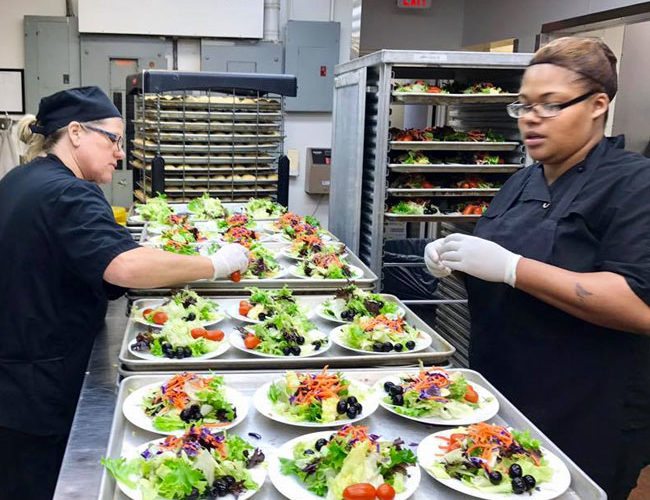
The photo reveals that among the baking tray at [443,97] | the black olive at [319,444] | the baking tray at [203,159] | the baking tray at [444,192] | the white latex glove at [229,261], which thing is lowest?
the black olive at [319,444]

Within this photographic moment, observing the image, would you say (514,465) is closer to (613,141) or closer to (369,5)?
(613,141)

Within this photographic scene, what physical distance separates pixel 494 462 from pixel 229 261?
139 centimetres

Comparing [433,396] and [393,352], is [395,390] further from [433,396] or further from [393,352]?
[393,352]

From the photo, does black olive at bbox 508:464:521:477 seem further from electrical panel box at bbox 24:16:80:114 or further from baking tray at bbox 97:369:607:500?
electrical panel box at bbox 24:16:80:114

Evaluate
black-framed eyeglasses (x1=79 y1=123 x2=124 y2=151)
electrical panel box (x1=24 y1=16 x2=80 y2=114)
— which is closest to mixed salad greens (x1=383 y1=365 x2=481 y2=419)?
black-framed eyeglasses (x1=79 y1=123 x2=124 y2=151)

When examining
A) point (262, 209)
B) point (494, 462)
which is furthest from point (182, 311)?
point (262, 209)

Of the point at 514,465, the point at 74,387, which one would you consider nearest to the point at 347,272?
the point at 74,387

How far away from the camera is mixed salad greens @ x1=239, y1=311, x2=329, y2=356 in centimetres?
195

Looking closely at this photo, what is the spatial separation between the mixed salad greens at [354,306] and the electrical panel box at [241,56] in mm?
4699

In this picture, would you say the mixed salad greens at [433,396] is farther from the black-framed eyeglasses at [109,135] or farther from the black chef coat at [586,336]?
the black-framed eyeglasses at [109,135]

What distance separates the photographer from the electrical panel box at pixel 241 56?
6488 mm

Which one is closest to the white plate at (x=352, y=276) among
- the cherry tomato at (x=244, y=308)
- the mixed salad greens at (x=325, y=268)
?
the mixed salad greens at (x=325, y=268)

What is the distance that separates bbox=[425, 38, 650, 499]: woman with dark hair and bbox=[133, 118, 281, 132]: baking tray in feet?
7.62

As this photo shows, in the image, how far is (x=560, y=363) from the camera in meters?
1.86
